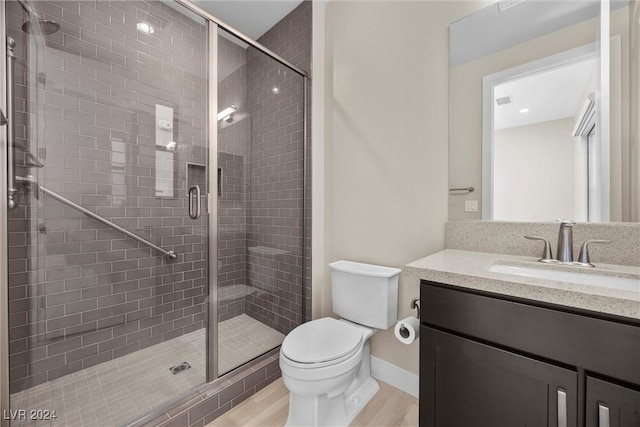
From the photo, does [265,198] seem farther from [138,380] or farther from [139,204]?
[138,380]

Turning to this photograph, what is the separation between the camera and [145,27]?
5.87ft

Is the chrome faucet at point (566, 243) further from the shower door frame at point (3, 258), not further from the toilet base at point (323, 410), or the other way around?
the shower door frame at point (3, 258)

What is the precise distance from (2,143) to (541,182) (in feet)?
7.43

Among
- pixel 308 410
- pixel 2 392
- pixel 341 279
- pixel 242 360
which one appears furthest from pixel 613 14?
pixel 2 392

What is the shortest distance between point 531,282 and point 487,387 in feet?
1.13

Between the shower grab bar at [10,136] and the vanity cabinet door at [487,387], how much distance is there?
1.73m

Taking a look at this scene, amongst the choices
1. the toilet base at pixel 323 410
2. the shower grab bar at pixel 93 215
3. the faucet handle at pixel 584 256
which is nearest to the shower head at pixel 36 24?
the shower grab bar at pixel 93 215

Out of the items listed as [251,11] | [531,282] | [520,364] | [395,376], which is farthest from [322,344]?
[251,11]

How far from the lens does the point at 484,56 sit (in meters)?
1.31

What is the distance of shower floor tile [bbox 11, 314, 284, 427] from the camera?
125 centimetres

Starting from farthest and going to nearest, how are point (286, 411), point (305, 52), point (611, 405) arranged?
point (305, 52) < point (286, 411) < point (611, 405)

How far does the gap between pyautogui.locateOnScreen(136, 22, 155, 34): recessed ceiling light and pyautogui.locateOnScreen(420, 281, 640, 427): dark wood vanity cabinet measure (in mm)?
2285

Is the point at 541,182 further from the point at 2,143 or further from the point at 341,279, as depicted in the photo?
the point at 2,143

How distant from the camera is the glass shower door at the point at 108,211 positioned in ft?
4.16
